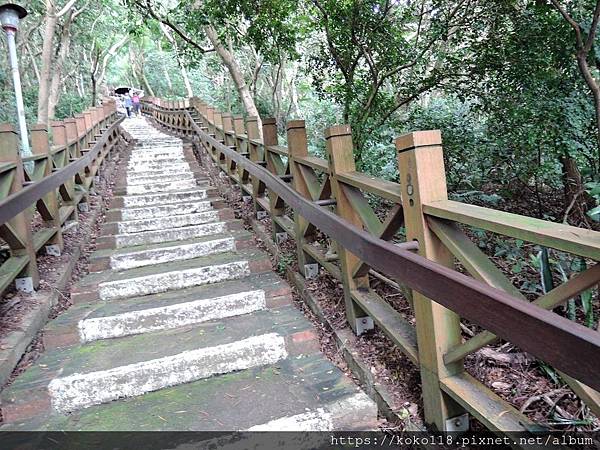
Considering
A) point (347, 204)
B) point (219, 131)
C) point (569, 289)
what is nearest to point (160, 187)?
point (219, 131)

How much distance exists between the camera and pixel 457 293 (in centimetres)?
138

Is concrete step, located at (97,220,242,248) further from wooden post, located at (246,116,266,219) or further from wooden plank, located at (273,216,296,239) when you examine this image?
wooden plank, located at (273,216,296,239)

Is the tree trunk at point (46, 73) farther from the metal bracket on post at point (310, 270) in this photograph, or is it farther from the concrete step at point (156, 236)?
the metal bracket on post at point (310, 270)

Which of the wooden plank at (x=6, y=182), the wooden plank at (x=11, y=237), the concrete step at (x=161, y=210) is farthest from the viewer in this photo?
the concrete step at (x=161, y=210)

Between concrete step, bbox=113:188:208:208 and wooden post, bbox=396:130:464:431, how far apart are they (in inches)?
163

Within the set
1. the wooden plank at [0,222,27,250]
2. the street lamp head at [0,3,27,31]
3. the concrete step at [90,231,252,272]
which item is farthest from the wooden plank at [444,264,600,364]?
the street lamp head at [0,3,27,31]

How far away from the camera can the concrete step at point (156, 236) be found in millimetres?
4488

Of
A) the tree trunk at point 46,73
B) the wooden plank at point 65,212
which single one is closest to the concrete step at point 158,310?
the wooden plank at point 65,212

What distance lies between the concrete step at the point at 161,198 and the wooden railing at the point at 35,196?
53cm

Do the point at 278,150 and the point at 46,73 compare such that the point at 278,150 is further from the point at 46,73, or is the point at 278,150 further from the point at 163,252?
the point at 46,73

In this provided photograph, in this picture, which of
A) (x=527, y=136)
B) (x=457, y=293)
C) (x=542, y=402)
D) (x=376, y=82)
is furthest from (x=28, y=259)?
(x=527, y=136)

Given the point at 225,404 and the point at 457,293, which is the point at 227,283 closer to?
the point at 225,404

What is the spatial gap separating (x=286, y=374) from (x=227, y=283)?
1199 millimetres

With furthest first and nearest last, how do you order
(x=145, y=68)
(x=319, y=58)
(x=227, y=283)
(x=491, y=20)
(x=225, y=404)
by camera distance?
(x=145, y=68) < (x=319, y=58) < (x=491, y=20) < (x=227, y=283) < (x=225, y=404)
